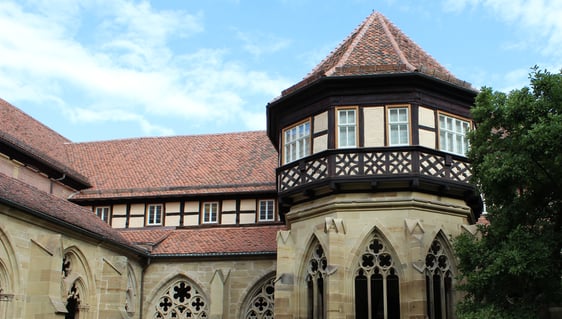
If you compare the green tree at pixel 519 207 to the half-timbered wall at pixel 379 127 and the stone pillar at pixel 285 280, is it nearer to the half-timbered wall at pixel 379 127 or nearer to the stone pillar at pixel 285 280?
the half-timbered wall at pixel 379 127

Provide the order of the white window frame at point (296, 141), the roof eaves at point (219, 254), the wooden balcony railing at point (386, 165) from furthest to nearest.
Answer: the roof eaves at point (219, 254) → the white window frame at point (296, 141) → the wooden balcony railing at point (386, 165)

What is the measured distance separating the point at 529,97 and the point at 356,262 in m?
6.91

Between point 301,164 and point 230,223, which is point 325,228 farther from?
point 230,223

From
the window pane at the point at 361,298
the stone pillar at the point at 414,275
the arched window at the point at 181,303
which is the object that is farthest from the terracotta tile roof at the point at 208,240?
the stone pillar at the point at 414,275

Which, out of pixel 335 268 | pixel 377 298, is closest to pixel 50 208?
pixel 335 268

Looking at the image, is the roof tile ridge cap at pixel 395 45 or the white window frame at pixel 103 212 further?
the white window frame at pixel 103 212

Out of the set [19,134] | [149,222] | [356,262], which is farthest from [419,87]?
[19,134]

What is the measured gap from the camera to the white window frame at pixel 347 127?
67.7 feet

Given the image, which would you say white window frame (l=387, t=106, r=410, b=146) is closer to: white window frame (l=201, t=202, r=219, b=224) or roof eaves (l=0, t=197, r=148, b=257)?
roof eaves (l=0, t=197, r=148, b=257)

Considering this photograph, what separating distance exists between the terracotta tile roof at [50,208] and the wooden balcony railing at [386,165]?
737 cm

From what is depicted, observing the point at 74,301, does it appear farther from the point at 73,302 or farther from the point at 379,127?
the point at 379,127

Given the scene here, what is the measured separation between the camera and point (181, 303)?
27.3 m

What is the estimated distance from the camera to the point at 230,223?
2866 cm

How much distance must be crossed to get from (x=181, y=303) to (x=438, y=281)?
11.0m
